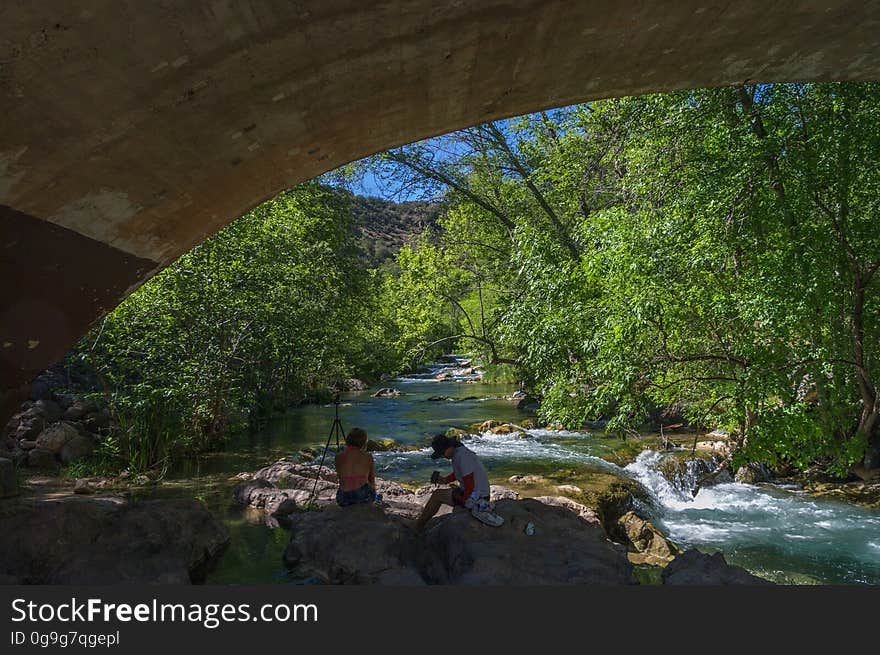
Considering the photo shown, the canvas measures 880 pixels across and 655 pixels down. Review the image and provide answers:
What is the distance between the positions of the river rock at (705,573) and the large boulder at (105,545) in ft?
13.9

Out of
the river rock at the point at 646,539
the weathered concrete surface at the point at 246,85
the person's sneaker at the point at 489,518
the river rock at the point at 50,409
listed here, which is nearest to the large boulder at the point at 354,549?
the person's sneaker at the point at 489,518

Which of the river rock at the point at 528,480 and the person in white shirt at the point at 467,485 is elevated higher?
the person in white shirt at the point at 467,485

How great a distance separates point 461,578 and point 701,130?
277 inches

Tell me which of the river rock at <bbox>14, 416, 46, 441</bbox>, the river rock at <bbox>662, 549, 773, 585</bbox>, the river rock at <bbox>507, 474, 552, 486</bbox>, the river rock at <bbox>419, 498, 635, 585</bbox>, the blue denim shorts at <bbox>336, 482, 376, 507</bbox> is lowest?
the river rock at <bbox>507, 474, 552, 486</bbox>

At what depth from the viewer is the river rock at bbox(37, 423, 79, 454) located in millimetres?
10297

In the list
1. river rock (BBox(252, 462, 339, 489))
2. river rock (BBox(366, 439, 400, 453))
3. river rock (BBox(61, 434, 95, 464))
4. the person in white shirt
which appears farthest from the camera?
river rock (BBox(366, 439, 400, 453))

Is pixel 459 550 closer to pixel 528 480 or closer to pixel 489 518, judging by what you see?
pixel 489 518

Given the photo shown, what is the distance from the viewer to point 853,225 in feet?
23.2

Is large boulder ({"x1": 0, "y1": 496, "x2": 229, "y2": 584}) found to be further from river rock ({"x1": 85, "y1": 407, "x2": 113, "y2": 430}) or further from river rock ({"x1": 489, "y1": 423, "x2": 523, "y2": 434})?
river rock ({"x1": 489, "y1": 423, "x2": 523, "y2": 434})

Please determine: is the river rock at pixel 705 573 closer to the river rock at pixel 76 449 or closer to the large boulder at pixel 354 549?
the large boulder at pixel 354 549

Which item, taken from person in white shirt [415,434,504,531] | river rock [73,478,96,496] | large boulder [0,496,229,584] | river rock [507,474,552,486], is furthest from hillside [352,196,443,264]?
large boulder [0,496,229,584]

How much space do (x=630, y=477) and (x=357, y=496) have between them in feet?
18.9

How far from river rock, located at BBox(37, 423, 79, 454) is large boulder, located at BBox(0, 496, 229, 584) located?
556 cm

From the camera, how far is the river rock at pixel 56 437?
1030 centimetres
